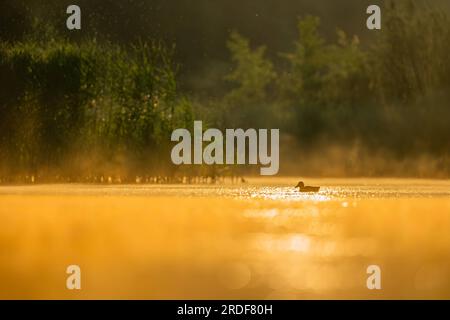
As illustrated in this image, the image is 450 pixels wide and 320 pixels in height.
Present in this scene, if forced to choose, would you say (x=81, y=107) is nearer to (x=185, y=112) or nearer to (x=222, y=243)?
(x=185, y=112)

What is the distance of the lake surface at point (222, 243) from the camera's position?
5.71m

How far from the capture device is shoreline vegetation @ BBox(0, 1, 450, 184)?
1352 cm

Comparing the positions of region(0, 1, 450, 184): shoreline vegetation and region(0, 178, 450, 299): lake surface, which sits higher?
region(0, 1, 450, 184): shoreline vegetation

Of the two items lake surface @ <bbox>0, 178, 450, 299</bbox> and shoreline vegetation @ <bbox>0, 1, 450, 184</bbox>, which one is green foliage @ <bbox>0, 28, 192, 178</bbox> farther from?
lake surface @ <bbox>0, 178, 450, 299</bbox>

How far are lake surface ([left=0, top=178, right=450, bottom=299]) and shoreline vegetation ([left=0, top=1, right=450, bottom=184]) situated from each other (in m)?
1.28

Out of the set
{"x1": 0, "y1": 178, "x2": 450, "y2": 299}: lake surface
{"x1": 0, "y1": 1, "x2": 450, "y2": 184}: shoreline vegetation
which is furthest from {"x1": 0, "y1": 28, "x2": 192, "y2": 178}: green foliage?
{"x1": 0, "y1": 178, "x2": 450, "y2": 299}: lake surface

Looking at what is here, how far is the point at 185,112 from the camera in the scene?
545 inches

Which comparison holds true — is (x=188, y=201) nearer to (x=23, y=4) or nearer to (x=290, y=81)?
(x=23, y=4)

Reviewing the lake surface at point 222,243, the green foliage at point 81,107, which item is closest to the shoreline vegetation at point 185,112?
the green foliage at point 81,107

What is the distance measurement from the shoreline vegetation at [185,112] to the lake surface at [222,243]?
4.20 feet

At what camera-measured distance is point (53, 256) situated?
6.87 m
